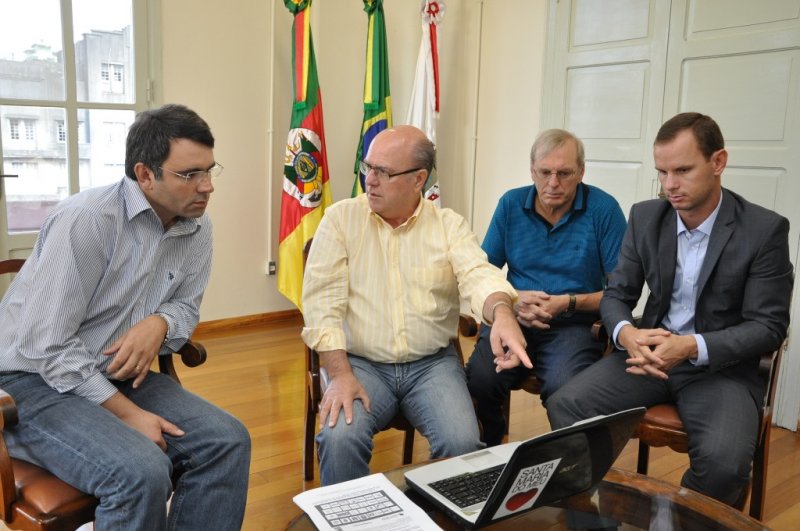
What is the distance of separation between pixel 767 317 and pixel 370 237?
3.54 feet

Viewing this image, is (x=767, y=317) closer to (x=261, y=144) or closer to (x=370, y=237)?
(x=370, y=237)

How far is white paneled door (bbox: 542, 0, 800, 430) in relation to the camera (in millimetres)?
2857

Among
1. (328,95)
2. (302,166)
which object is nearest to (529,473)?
(302,166)

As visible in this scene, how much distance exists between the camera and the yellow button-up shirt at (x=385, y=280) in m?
1.98

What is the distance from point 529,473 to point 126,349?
0.97 metres

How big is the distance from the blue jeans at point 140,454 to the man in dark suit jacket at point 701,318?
0.92 metres

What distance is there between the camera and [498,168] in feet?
13.9

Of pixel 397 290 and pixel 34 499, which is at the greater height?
pixel 397 290

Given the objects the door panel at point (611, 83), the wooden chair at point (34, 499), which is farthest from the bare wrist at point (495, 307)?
the door panel at point (611, 83)

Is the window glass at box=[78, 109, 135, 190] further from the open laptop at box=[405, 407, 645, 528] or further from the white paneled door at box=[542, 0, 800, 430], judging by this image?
the open laptop at box=[405, 407, 645, 528]

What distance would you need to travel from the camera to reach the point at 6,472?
1.37 m

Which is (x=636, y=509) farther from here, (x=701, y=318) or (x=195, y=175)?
(x=195, y=175)

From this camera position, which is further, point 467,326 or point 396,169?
point 467,326

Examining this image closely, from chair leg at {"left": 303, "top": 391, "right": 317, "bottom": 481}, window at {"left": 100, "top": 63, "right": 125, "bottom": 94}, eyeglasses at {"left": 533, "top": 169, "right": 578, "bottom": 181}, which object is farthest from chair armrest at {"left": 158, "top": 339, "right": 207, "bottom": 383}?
window at {"left": 100, "top": 63, "right": 125, "bottom": 94}
